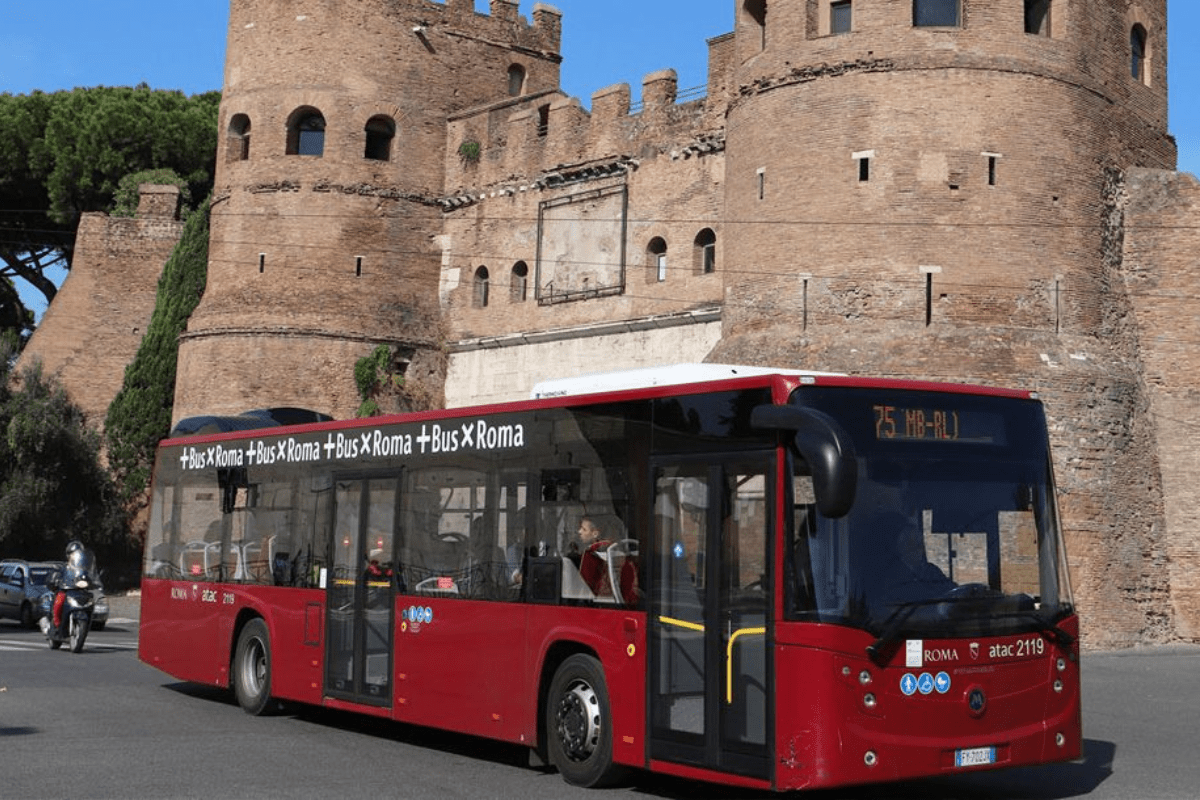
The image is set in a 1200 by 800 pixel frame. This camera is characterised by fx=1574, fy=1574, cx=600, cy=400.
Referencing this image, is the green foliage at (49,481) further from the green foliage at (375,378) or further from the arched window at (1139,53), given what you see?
the arched window at (1139,53)

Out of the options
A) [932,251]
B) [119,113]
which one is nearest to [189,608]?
[932,251]

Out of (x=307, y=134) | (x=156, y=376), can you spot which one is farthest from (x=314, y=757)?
(x=156, y=376)

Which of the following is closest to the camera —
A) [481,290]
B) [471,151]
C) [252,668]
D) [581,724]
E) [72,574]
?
[581,724]

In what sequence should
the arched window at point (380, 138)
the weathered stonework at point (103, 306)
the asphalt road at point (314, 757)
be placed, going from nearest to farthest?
the asphalt road at point (314, 757)
the arched window at point (380, 138)
the weathered stonework at point (103, 306)

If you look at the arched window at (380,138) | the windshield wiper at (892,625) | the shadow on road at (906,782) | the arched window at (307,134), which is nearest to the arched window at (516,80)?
the arched window at (380,138)

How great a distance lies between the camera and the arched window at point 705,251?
88.6 ft

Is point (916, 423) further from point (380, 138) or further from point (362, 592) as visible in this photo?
point (380, 138)

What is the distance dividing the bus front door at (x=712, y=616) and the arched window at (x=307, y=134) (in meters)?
24.8

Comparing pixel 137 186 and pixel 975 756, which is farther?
pixel 137 186

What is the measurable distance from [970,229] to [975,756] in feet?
50.0

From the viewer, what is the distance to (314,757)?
33.8 ft

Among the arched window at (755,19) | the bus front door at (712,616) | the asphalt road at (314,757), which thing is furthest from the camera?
the arched window at (755,19)

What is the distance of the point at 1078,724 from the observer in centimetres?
888

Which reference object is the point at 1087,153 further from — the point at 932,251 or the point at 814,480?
the point at 814,480
